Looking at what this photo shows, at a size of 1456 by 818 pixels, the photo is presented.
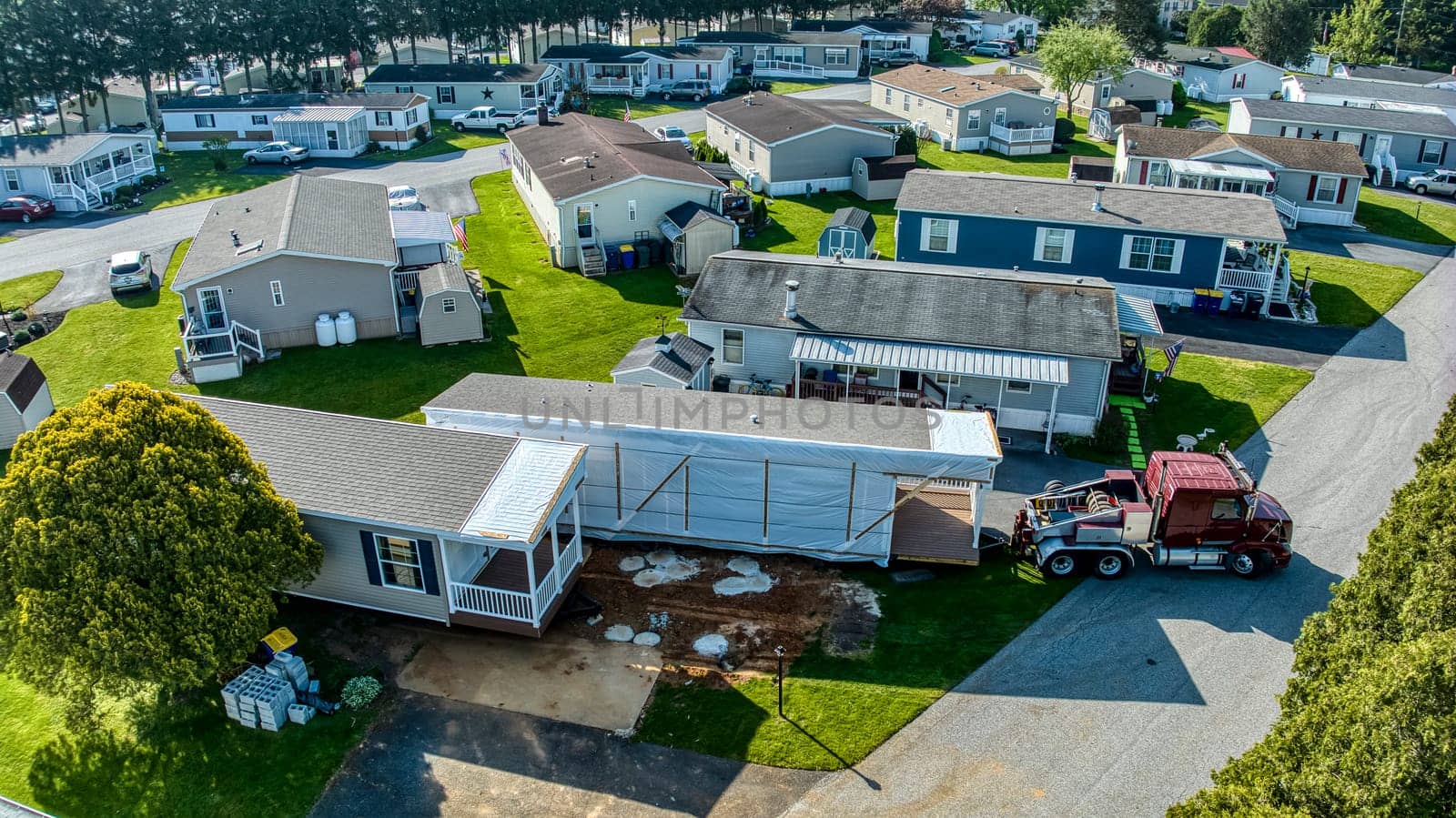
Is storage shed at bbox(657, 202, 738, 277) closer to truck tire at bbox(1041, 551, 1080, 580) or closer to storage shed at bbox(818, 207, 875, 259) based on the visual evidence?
storage shed at bbox(818, 207, 875, 259)

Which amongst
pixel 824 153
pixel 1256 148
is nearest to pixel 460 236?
pixel 824 153

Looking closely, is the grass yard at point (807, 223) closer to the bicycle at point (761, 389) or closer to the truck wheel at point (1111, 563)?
the bicycle at point (761, 389)

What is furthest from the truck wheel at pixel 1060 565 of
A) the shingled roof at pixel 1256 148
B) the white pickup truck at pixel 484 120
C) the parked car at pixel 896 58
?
the parked car at pixel 896 58

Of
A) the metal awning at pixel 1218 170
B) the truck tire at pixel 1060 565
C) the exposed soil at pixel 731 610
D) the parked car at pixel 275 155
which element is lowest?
the exposed soil at pixel 731 610

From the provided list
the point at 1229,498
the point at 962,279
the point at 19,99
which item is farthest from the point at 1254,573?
the point at 19,99

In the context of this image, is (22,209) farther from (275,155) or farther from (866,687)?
(866,687)

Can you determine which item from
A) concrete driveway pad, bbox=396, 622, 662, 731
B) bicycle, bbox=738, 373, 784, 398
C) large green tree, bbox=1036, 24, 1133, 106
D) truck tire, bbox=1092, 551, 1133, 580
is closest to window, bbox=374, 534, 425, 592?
concrete driveway pad, bbox=396, 622, 662, 731

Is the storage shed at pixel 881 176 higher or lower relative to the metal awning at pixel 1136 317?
higher
